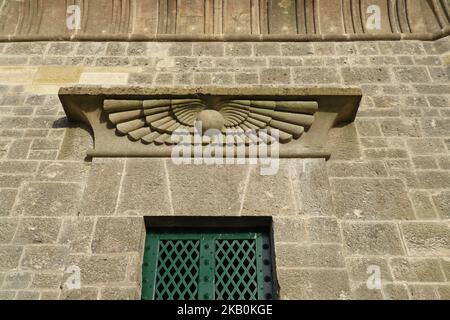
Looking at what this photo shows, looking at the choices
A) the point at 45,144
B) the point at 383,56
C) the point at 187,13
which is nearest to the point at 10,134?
the point at 45,144

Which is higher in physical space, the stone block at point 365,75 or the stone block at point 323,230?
the stone block at point 365,75

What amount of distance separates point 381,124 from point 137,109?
7.01ft

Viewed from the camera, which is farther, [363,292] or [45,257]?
[45,257]

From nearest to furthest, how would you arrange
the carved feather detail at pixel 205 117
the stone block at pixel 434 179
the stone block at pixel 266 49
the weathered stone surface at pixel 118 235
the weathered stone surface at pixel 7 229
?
the weathered stone surface at pixel 118 235
the weathered stone surface at pixel 7 229
the stone block at pixel 434 179
the carved feather detail at pixel 205 117
the stone block at pixel 266 49

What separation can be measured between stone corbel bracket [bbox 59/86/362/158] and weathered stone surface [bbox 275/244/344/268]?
926 millimetres

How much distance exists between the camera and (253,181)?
406 cm

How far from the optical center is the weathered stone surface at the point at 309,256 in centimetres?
361

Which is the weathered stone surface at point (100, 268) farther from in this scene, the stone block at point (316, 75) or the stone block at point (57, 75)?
the stone block at point (316, 75)

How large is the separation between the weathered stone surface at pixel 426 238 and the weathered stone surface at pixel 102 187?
87.9 inches

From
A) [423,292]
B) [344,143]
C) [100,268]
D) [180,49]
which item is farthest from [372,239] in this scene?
[180,49]

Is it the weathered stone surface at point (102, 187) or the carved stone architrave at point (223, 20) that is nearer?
the weathered stone surface at point (102, 187)

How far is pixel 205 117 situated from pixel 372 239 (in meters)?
1.66

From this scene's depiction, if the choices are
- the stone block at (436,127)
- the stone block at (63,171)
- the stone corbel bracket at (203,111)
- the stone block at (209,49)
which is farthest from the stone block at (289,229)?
the stone block at (209,49)

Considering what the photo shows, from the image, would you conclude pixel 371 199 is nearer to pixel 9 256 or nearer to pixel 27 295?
pixel 27 295
